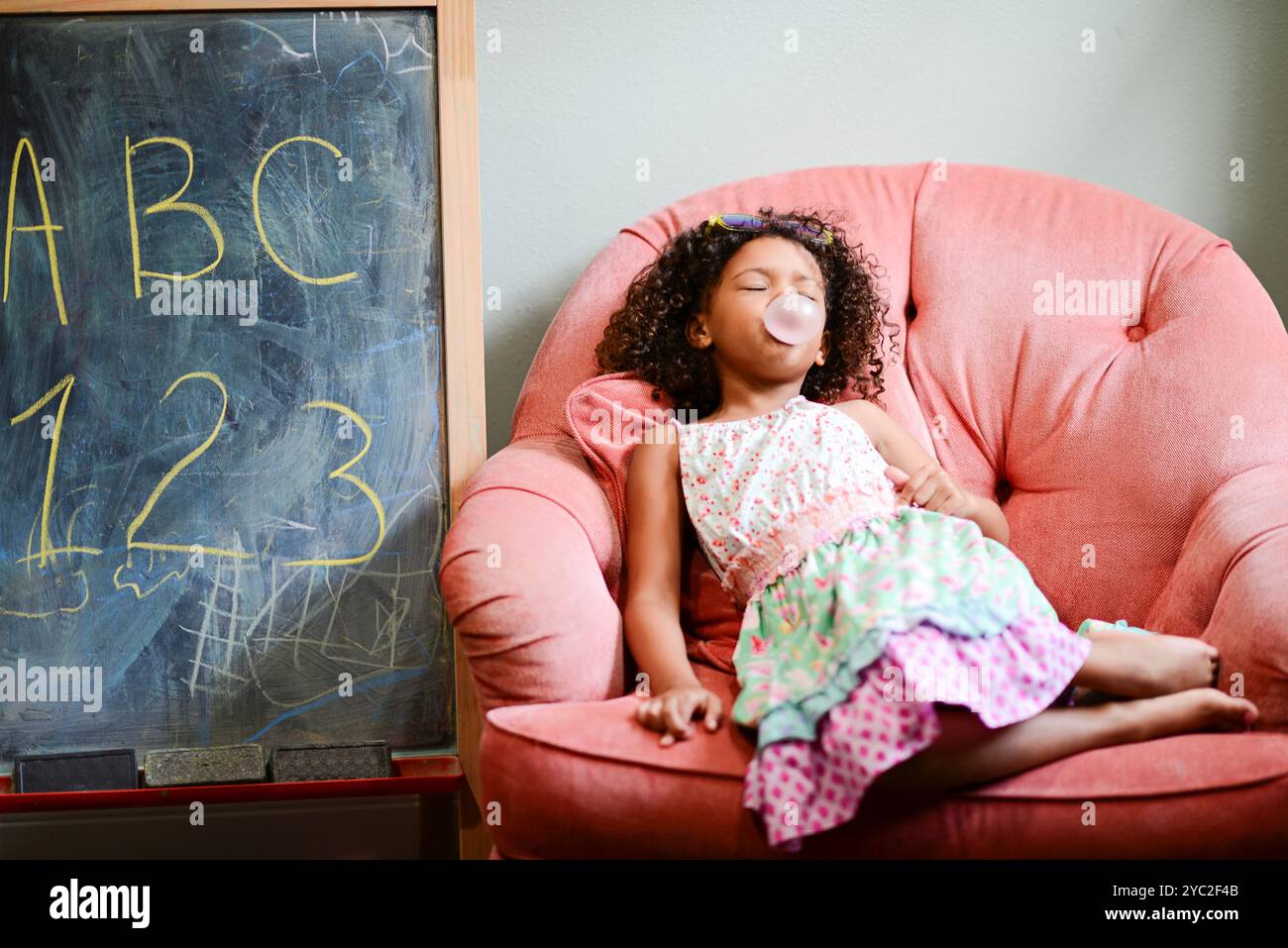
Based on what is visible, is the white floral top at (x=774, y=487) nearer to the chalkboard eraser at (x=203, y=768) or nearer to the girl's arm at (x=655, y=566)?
the girl's arm at (x=655, y=566)

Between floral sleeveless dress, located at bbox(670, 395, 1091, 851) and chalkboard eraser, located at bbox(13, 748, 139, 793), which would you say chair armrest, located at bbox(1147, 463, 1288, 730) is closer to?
floral sleeveless dress, located at bbox(670, 395, 1091, 851)

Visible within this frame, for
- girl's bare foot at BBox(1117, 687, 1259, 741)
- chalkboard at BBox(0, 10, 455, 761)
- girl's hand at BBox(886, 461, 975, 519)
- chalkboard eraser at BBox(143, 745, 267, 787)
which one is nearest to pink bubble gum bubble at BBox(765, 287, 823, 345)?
girl's hand at BBox(886, 461, 975, 519)

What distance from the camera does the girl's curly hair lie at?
1588 millimetres

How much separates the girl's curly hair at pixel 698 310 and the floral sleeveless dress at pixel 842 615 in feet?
0.40

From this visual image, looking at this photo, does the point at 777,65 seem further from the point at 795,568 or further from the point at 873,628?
the point at 873,628

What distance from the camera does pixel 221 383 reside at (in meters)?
1.61

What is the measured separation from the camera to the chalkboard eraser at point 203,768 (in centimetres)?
153

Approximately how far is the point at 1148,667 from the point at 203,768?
1174mm

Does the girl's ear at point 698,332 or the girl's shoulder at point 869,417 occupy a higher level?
the girl's ear at point 698,332

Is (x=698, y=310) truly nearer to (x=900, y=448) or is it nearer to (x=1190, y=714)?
(x=900, y=448)

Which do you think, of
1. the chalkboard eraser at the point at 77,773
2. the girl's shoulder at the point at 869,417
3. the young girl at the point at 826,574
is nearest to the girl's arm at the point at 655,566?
the young girl at the point at 826,574
